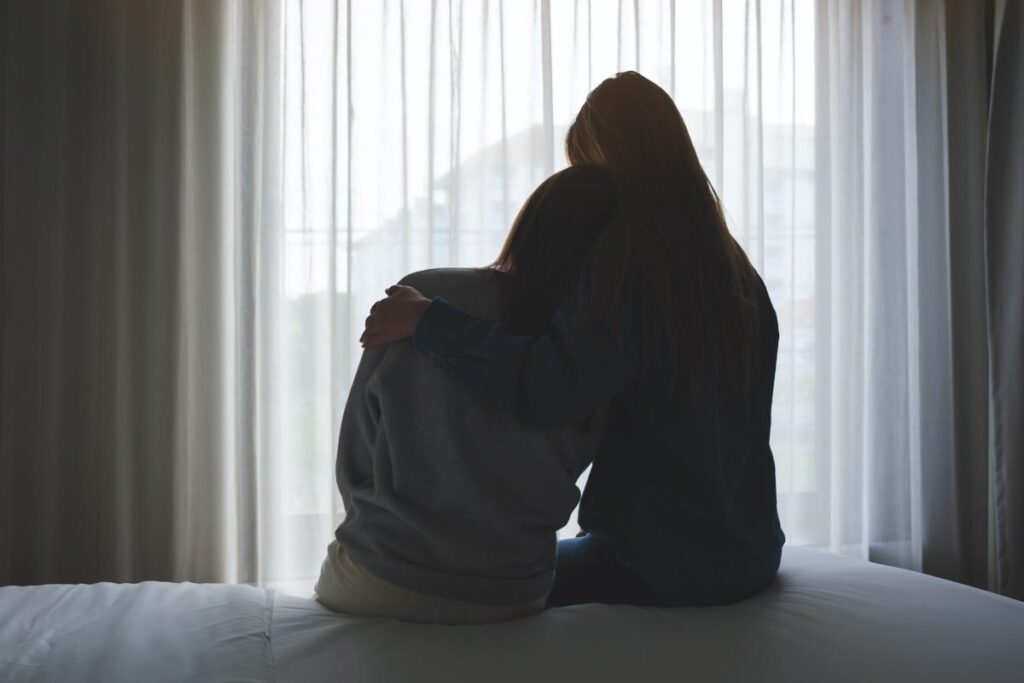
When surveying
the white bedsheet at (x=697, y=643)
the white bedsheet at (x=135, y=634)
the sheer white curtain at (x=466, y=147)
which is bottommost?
the white bedsheet at (x=697, y=643)

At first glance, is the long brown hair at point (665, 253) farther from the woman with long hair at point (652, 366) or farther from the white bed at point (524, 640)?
the white bed at point (524, 640)

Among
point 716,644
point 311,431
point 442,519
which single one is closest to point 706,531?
point 716,644

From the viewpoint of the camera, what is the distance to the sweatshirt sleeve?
0.90 metres

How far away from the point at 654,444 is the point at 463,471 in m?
0.24

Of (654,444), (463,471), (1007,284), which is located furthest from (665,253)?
(1007,284)

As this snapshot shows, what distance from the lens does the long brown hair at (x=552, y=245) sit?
3.22ft

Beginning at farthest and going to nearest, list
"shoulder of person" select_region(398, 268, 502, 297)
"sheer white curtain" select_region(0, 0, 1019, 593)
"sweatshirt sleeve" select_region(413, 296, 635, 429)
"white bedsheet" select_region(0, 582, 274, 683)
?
1. "sheer white curtain" select_region(0, 0, 1019, 593)
2. "shoulder of person" select_region(398, 268, 502, 297)
3. "sweatshirt sleeve" select_region(413, 296, 635, 429)
4. "white bedsheet" select_region(0, 582, 274, 683)

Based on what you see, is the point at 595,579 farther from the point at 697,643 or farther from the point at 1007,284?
the point at 1007,284

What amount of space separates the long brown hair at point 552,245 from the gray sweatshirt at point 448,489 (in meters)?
0.13

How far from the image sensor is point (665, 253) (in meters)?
0.96

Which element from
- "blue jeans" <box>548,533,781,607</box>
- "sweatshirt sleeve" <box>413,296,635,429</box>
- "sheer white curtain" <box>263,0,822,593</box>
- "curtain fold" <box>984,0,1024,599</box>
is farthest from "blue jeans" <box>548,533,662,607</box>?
"curtain fold" <box>984,0,1024,599</box>

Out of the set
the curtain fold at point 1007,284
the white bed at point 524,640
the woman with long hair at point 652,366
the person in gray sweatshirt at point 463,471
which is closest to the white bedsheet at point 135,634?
the white bed at point 524,640

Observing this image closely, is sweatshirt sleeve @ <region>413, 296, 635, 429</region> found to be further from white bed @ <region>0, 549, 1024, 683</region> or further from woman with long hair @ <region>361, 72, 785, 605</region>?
white bed @ <region>0, 549, 1024, 683</region>

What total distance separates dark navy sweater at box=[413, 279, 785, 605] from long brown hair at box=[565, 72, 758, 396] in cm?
3
